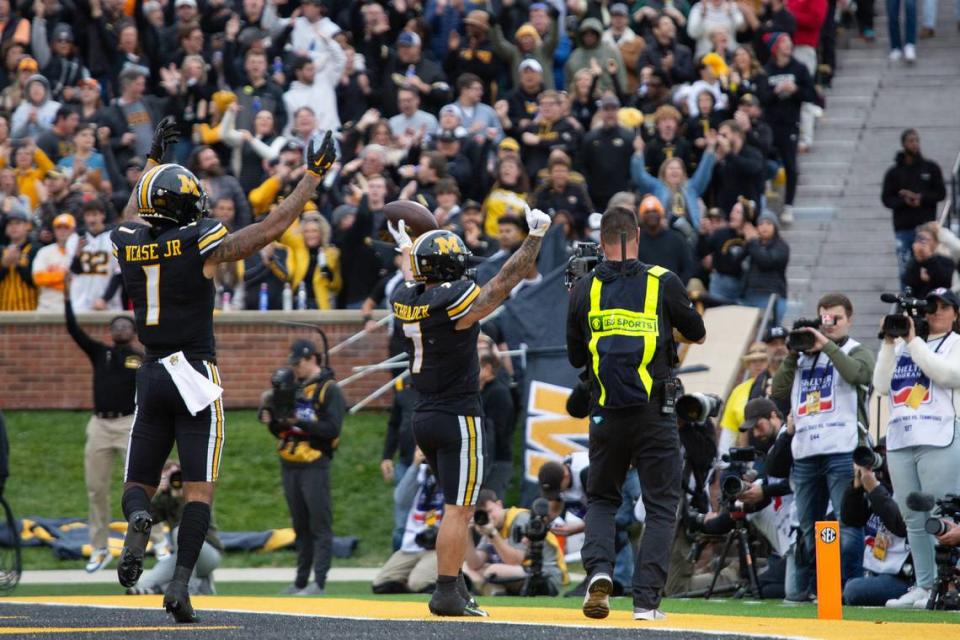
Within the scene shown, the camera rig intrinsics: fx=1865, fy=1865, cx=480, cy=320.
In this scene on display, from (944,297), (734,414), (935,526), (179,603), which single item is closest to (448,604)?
(179,603)

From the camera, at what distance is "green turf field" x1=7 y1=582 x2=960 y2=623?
34.8 feet

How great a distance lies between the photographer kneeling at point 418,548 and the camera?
14078 millimetres

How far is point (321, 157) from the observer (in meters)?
8.95

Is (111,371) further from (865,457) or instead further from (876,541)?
(865,457)

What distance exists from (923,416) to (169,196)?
5.03m

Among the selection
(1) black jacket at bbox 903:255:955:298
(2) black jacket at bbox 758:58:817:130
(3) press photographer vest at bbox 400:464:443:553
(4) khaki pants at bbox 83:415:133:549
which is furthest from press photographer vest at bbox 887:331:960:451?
(2) black jacket at bbox 758:58:817:130

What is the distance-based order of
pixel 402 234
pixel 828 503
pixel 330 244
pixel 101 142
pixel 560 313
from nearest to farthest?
pixel 402 234 < pixel 828 503 < pixel 560 313 < pixel 330 244 < pixel 101 142

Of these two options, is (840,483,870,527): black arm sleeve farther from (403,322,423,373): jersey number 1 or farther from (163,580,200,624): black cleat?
(163,580,200,624): black cleat

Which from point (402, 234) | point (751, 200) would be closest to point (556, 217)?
point (751, 200)

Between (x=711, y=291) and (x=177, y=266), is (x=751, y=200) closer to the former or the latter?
(x=711, y=291)

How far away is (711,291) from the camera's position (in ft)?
59.8

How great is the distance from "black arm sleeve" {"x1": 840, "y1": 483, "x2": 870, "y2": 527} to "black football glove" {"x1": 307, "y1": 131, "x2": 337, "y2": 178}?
471 cm

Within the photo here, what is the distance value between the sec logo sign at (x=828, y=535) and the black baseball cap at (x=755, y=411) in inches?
114

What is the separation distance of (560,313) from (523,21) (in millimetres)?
6119
